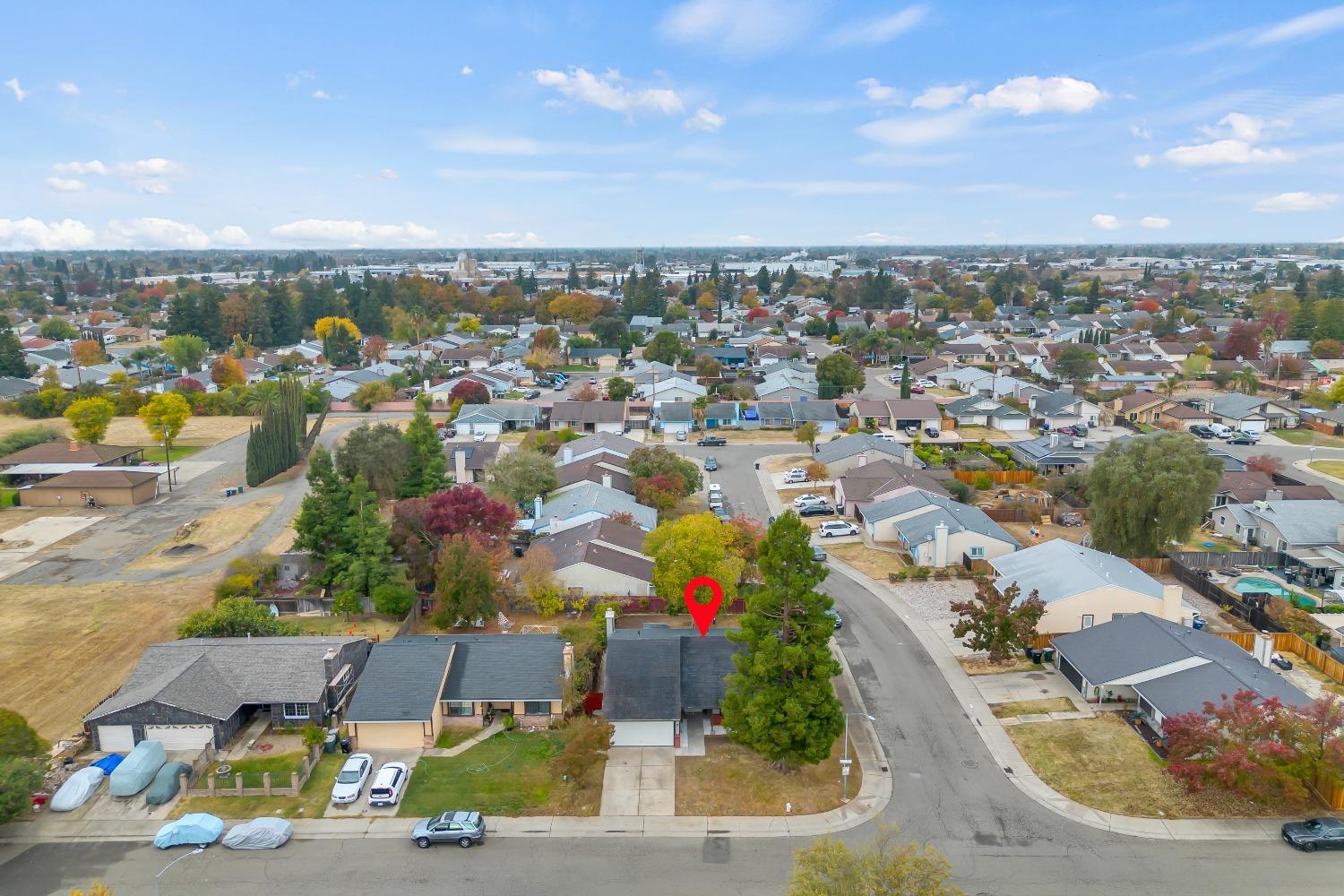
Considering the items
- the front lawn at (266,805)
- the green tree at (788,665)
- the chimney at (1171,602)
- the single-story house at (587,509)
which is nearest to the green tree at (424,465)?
the single-story house at (587,509)

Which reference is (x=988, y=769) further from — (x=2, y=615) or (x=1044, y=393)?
(x=1044, y=393)

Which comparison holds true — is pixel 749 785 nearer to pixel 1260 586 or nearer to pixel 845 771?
pixel 845 771

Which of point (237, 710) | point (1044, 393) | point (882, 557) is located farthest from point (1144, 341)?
point (237, 710)

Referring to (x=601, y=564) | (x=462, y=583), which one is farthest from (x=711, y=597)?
(x=462, y=583)

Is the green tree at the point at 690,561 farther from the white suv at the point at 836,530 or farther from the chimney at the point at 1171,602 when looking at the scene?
the chimney at the point at 1171,602

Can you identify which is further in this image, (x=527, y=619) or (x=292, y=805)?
(x=527, y=619)

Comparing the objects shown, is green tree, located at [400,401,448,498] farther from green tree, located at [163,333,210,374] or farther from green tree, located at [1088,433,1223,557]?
green tree, located at [163,333,210,374]
